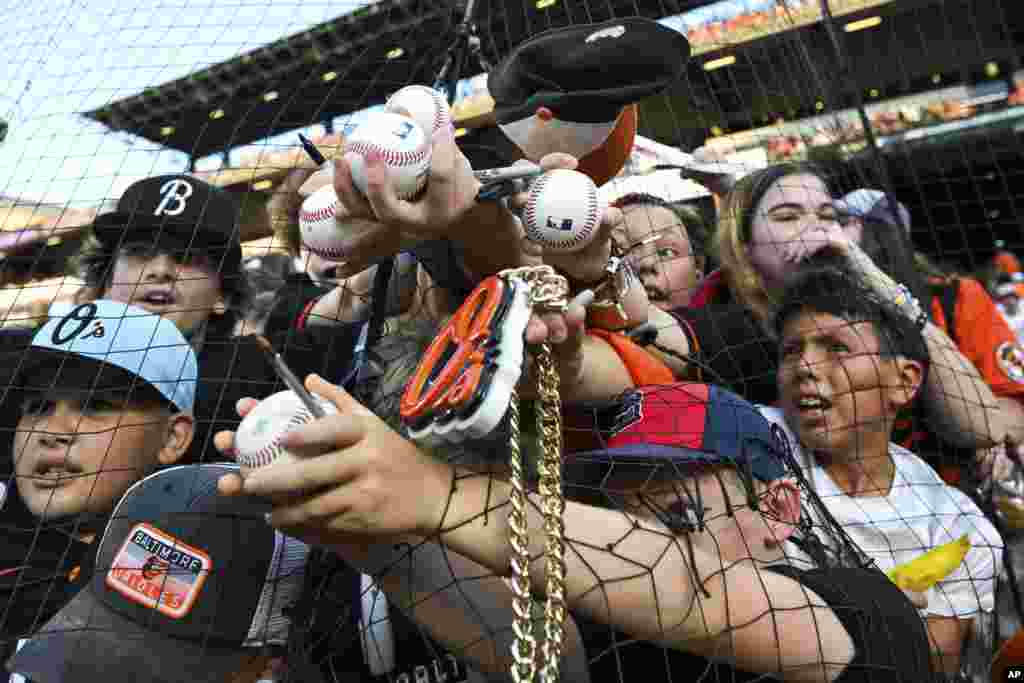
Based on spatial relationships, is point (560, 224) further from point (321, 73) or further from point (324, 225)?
point (321, 73)

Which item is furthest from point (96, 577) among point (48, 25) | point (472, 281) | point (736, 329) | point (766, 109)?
point (766, 109)

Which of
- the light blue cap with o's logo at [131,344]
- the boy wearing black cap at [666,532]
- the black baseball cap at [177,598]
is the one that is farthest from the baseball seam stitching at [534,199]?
the light blue cap with o's logo at [131,344]

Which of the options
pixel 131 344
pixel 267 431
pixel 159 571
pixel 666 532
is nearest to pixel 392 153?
pixel 267 431

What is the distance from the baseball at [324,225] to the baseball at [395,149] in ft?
0.20

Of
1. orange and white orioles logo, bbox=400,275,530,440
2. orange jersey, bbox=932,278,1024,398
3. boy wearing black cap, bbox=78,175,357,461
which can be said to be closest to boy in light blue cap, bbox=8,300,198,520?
boy wearing black cap, bbox=78,175,357,461

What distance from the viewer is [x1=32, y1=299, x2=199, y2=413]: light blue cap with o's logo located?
1.32 meters

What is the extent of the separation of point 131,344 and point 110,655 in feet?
1.68

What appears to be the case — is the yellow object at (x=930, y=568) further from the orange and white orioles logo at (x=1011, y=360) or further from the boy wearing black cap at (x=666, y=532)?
the orange and white orioles logo at (x=1011, y=360)

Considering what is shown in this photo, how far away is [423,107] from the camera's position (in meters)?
0.79

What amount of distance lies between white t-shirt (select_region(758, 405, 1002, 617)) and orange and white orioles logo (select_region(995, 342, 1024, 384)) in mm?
604

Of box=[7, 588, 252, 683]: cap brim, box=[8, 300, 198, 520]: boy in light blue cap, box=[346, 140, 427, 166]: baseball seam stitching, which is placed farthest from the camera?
box=[8, 300, 198, 520]: boy in light blue cap

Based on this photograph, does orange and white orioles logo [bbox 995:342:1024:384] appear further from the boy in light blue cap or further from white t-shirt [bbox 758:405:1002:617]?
the boy in light blue cap

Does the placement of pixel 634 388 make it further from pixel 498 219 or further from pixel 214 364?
pixel 214 364

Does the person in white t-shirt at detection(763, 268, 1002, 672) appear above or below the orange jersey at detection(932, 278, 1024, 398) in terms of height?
above
